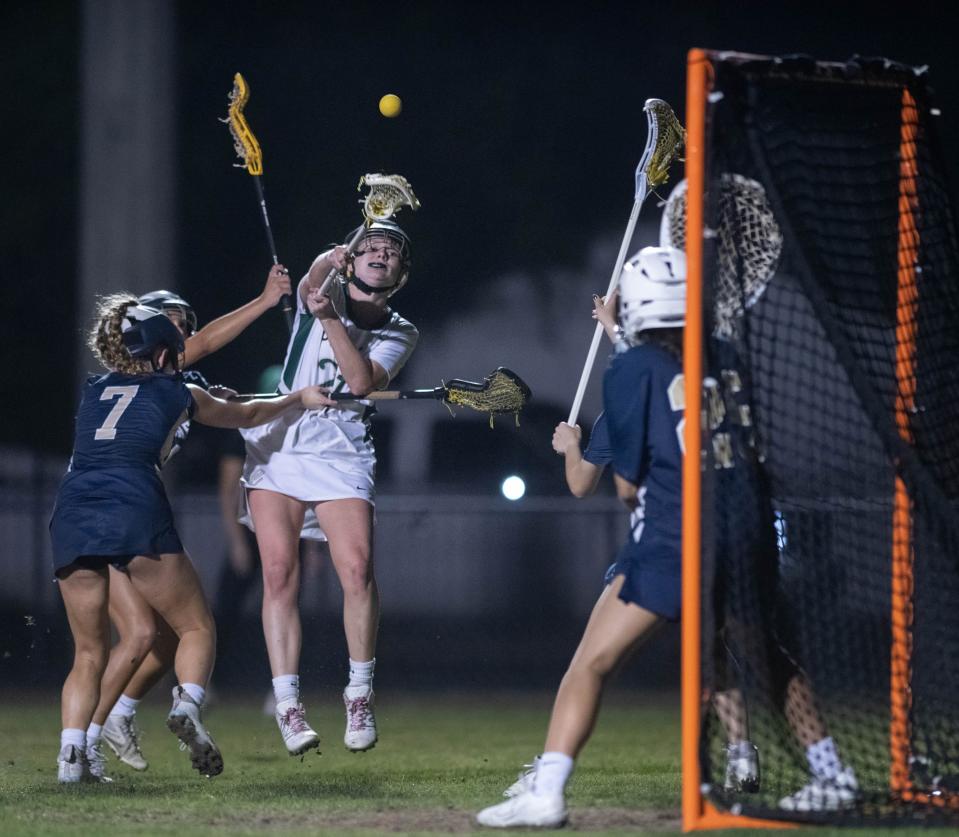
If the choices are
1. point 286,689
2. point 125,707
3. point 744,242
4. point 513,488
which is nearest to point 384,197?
point 286,689

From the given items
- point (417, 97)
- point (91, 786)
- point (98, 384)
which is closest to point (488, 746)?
point (91, 786)

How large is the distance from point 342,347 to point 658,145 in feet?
3.98

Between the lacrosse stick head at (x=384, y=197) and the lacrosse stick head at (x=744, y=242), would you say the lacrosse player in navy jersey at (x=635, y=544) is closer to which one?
the lacrosse stick head at (x=744, y=242)

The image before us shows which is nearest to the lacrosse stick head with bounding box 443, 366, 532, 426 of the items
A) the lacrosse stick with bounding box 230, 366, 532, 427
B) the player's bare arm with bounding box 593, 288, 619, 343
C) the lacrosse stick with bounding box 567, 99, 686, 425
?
the lacrosse stick with bounding box 230, 366, 532, 427

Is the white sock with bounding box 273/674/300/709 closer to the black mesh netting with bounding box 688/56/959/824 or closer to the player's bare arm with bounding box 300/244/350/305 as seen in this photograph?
the player's bare arm with bounding box 300/244/350/305

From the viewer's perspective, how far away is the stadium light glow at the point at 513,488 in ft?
25.4

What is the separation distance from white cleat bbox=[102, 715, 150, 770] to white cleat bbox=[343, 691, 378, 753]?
0.71 m

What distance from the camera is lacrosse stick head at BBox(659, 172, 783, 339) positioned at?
153 inches

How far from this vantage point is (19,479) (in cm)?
890

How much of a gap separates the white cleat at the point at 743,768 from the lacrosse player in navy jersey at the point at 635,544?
2.28 ft

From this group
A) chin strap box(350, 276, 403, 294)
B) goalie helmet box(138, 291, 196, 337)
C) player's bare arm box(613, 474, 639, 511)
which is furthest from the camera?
chin strap box(350, 276, 403, 294)

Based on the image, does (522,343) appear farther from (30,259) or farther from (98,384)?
(98,384)

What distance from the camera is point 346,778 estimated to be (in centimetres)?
516

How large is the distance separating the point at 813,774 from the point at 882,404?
3.11 feet
